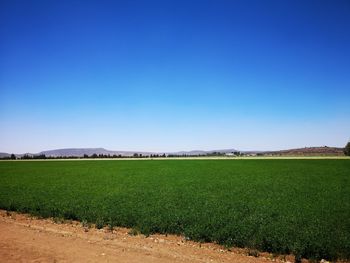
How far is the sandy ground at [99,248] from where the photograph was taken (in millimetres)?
11344

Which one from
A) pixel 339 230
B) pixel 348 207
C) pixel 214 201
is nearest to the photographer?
pixel 339 230

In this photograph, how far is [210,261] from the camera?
11.4 m

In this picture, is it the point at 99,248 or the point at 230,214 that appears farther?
the point at 230,214

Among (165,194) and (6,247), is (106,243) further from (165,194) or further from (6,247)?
(165,194)

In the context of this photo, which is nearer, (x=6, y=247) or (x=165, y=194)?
(x=6, y=247)

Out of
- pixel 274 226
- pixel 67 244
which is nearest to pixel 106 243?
pixel 67 244

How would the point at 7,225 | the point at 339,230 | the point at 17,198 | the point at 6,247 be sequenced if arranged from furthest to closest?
the point at 17,198 < the point at 7,225 < the point at 339,230 < the point at 6,247

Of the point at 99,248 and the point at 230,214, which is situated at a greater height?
the point at 230,214

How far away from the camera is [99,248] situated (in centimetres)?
1249

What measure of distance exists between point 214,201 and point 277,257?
1008 centimetres

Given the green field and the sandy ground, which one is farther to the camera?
the green field

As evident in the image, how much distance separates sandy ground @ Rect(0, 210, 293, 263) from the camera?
11.3m

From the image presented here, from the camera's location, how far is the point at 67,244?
1291 centimetres

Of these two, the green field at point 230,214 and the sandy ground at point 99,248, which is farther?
the green field at point 230,214
